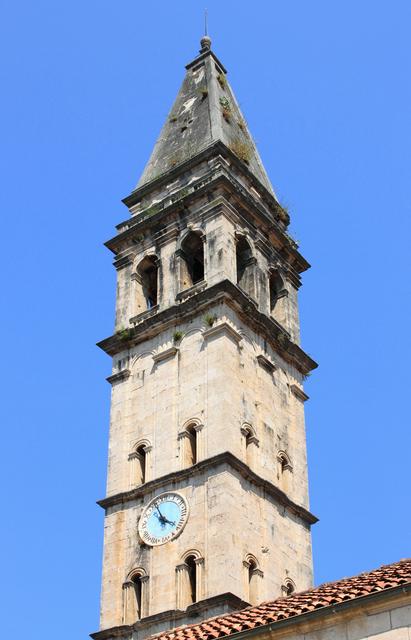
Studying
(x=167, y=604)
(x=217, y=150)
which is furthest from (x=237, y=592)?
(x=217, y=150)

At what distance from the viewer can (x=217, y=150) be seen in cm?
4431

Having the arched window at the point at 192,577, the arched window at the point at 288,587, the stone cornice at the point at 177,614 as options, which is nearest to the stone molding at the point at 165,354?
the arched window at the point at 192,577

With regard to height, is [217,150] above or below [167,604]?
above

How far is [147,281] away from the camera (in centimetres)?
4412

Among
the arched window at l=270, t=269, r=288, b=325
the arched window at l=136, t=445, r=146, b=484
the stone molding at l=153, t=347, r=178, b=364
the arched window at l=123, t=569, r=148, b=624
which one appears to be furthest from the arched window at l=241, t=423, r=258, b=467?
the arched window at l=270, t=269, r=288, b=325

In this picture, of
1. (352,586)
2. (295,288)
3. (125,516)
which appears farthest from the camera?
(295,288)

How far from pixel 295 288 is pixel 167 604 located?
16217 millimetres

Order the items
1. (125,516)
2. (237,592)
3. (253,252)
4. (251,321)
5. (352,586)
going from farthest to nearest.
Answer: (253,252), (251,321), (125,516), (237,592), (352,586)

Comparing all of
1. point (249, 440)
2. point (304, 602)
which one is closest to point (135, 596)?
point (249, 440)

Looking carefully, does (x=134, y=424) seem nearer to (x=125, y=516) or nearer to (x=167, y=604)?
(x=125, y=516)

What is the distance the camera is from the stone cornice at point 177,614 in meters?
32.4

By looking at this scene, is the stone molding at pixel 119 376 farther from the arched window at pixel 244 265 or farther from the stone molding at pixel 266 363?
the arched window at pixel 244 265

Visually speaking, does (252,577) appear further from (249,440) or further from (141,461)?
(141,461)

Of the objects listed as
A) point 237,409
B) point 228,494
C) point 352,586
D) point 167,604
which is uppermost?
point 237,409
